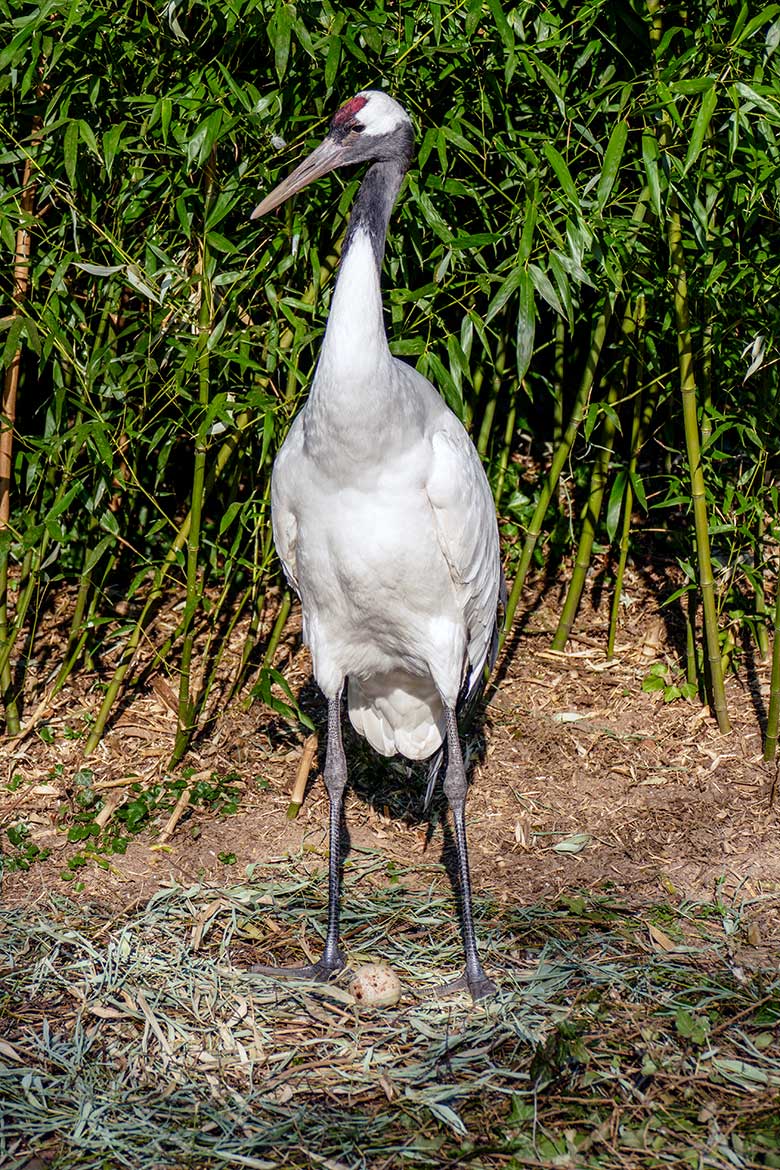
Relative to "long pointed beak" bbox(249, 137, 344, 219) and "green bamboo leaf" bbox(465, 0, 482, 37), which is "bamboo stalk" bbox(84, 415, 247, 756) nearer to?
"long pointed beak" bbox(249, 137, 344, 219)

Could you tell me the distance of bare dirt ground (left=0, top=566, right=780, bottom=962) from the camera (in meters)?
4.52

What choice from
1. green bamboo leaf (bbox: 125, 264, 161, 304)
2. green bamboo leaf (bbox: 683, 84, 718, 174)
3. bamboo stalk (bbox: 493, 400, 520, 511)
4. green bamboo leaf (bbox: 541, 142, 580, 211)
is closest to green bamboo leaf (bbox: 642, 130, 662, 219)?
green bamboo leaf (bbox: 683, 84, 718, 174)

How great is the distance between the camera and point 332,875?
167 inches

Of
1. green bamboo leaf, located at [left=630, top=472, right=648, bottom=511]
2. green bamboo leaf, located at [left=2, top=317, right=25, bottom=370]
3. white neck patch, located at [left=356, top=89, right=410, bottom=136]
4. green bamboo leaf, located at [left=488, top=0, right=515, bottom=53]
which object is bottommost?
green bamboo leaf, located at [left=630, top=472, right=648, bottom=511]

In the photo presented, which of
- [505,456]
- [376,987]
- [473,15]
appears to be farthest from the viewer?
[505,456]

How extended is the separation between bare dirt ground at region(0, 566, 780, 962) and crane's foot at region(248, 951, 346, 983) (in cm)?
52

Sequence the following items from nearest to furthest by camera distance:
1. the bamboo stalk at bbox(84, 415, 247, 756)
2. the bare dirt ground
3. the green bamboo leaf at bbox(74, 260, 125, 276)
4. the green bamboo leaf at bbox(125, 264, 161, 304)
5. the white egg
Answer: the white egg
the green bamboo leaf at bbox(74, 260, 125, 276)
the green bamboo leaf at bbox(125, 264, 161, 304)
the bare dirt ground
the bamboo stalk at bbox(84, 415, 247, 756)

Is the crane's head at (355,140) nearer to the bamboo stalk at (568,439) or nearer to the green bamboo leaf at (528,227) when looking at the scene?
the green bamboo leaf at (528,227)

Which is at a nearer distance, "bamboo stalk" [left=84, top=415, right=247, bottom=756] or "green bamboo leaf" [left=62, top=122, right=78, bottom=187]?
"green bamboo leaf" [left=62, top=122, right=78, bottom=187]

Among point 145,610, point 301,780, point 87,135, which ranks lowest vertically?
point 301,780

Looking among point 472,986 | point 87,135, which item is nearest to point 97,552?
point 87,135

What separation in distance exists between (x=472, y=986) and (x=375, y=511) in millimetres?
1405

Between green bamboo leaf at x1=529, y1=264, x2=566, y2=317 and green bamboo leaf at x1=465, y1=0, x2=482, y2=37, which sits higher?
green bamboo leaf at x1=465, y1=0, x2=482, y2=37

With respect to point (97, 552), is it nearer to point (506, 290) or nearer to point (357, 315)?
point (357, 315)
